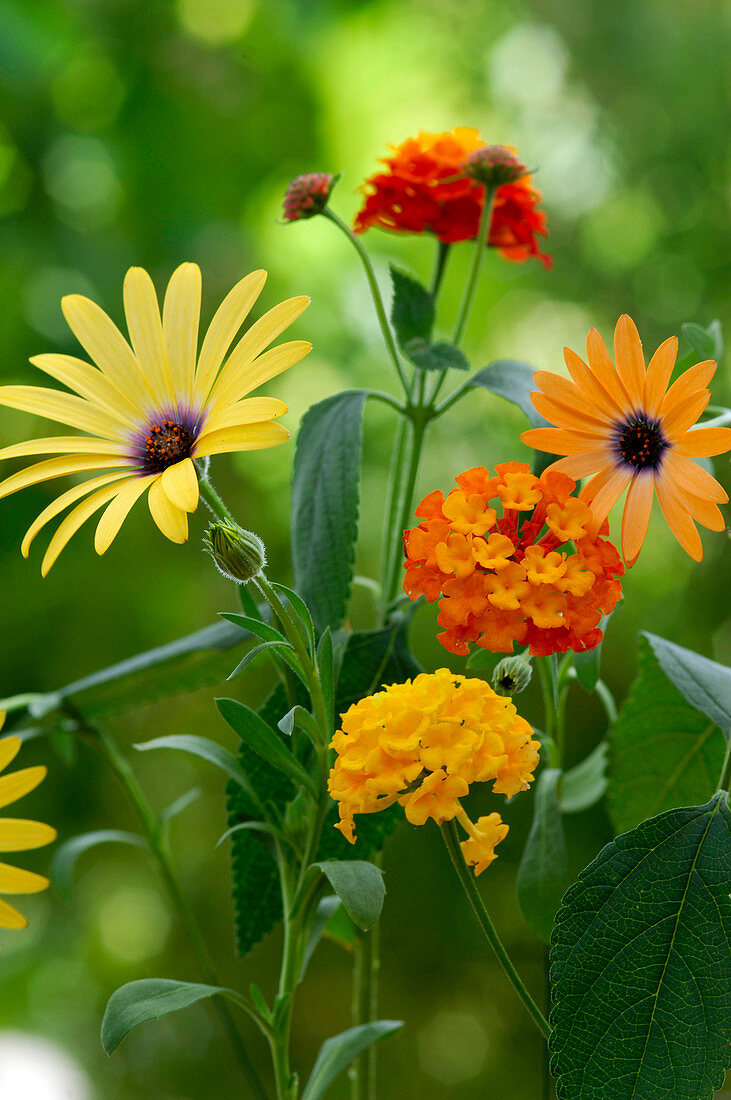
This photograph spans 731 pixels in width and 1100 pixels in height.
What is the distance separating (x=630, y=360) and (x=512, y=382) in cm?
9

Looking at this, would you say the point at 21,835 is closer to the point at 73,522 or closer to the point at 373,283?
the point at 73,522

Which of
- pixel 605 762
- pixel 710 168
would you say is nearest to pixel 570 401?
pixel 605 762

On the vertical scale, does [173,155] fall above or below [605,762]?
above

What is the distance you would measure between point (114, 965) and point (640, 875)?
29.7 inches

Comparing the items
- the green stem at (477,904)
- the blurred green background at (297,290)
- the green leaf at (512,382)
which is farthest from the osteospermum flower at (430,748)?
the blurred green background at (297,290)

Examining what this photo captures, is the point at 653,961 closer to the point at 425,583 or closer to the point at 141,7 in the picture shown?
the point at 425,583

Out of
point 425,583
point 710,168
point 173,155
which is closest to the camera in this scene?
point 425,583

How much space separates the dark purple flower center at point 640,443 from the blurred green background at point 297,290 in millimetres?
514

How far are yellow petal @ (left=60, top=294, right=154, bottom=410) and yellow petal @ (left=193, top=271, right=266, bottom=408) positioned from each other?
23 mm

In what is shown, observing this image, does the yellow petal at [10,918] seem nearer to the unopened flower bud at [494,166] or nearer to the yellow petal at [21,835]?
the yellow petal at [21,835]

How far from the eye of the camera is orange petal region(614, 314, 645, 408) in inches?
9.6

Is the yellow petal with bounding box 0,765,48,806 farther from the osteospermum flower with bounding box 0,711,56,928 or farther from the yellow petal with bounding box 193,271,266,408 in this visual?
the yellow petal with bounding box 193,271,266,408

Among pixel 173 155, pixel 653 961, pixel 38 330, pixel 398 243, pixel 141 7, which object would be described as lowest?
pixel 653 961

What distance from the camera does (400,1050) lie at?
2.62 ft
